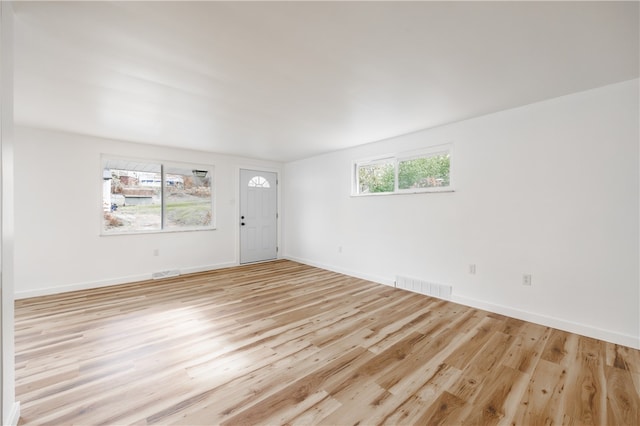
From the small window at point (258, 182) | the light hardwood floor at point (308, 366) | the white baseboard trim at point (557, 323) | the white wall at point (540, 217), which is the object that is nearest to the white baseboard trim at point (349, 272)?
the white wall at point (540, 217)

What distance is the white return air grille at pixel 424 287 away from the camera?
11.8 feet

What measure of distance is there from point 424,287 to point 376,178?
1.95m

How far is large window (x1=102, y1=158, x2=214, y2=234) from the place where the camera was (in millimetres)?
4434

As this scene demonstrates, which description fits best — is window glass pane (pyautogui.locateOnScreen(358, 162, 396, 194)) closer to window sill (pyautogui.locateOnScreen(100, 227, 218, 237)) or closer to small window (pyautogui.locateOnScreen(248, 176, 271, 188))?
small window (pyautogui.locateOnScreen(248, 176, 271, 188))

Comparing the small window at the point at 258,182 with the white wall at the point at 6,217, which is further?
the small window at the point at 258,182

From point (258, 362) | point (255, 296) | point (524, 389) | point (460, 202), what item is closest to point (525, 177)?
point (460, 202)

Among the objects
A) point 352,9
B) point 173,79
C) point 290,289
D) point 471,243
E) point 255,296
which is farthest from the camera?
point 290,289

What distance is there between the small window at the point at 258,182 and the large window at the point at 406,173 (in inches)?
93.3

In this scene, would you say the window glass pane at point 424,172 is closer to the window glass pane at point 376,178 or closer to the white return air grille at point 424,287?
the window glass pane at point 376,178

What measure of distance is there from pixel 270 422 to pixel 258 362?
64 centimetres

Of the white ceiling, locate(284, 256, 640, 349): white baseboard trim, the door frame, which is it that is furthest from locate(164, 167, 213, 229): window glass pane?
locate(284, 256, 640, 349): white baseboard trim

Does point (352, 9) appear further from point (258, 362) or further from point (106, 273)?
point (106, 273)

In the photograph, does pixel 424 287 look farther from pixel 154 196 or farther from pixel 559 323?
pixel 154 196

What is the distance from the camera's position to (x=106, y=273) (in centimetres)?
425
